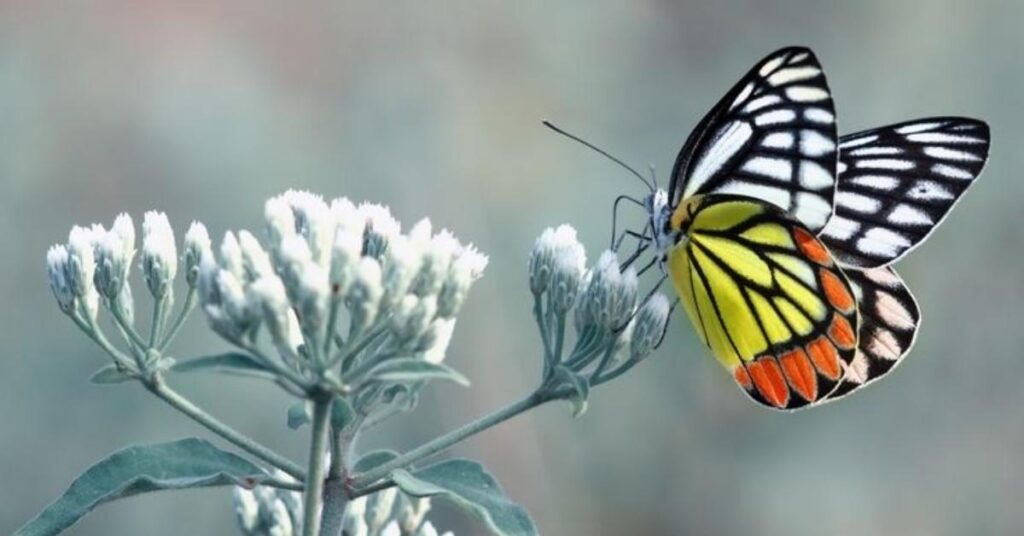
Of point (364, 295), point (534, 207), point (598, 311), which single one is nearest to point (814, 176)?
point (598, 311)

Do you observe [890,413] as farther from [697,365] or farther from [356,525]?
[356,525]

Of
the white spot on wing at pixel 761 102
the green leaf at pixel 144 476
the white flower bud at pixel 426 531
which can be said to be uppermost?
the white spot on wing at pixel 761 102

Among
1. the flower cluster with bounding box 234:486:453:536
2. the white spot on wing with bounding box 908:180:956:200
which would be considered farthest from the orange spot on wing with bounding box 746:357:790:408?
the flower cluster with bounding box 234:486:453:536

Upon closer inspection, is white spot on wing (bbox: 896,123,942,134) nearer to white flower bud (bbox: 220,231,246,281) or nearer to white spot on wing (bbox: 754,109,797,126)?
white spot on wing (bbox: 754,109,797,126)

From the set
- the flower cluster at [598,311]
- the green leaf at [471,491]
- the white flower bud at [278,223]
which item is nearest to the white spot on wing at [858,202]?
the flower cluster at [598,311]

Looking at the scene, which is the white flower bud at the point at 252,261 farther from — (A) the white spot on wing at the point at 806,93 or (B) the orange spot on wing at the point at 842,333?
(B) the orange spot on wing at the point at 842,333
